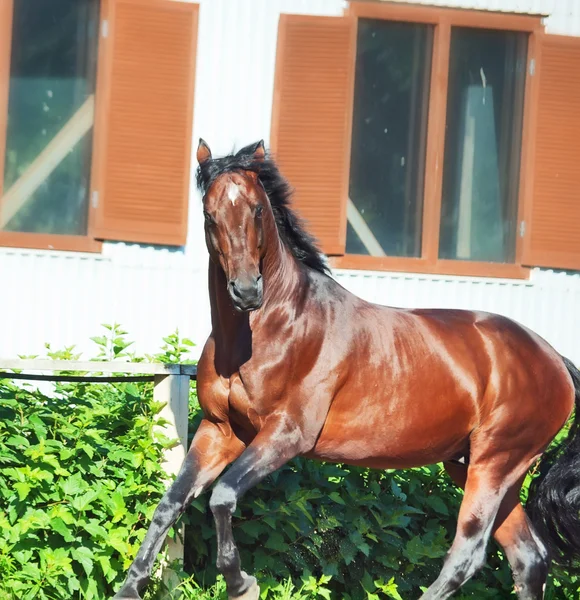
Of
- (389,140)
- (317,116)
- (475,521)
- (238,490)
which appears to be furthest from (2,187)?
(475,521)

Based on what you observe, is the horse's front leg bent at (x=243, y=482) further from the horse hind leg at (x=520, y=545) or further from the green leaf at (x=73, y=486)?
the horse hind leg at (x=520, y=545)

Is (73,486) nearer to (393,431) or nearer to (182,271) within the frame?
(393,431)

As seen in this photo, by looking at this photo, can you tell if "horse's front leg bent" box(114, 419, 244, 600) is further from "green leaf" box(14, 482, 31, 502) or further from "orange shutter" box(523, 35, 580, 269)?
"orange shutter" box(523, 35, 580, 269)

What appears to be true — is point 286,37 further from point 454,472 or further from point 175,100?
point 454,472

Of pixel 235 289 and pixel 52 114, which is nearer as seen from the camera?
pixel 235 289

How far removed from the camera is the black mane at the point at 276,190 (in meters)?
5.14

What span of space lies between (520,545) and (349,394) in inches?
56.6

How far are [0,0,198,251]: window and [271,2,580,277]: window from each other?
1.27 m

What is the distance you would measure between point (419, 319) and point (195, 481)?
154cm

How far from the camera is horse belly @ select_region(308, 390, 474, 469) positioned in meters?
5.33

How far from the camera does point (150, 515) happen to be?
5551 mm

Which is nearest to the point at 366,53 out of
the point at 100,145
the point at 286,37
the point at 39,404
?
the point at 286,37

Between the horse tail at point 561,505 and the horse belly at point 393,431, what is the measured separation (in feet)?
2.43

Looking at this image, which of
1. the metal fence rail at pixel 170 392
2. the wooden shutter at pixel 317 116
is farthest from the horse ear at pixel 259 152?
the wooden shutter at pixel 317 116
